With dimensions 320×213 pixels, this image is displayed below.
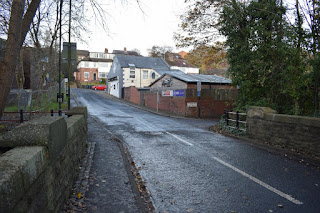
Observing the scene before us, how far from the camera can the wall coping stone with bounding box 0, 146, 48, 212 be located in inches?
77.2

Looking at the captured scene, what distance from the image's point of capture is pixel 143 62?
48.0m

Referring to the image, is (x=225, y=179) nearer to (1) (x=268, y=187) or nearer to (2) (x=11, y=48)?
(1) (x=268, y=187)

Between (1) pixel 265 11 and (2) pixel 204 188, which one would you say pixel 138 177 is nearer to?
(2) pixel 204 188

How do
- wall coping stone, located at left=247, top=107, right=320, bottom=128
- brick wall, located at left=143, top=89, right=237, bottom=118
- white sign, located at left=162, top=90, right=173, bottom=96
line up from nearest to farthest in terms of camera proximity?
wall coping stone, located at left=247, top=107, right=320, bottom=128, brick wall, located at left=143, top=89, right=237, bottom=118, white sign, located at left=162, top=90, right=173, bottom=96

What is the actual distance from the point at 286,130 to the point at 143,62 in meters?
40.9

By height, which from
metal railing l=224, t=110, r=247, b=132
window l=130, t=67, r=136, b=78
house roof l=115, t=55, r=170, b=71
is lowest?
metal railing l=224, t=110, r=247, b=132

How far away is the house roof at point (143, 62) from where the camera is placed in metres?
46.6

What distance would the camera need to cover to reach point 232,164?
274 inches

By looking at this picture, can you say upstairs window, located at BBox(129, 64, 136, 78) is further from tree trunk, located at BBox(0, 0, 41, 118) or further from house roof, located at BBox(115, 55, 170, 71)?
tree trunk, located at BBox(0, 0, 41, 118)

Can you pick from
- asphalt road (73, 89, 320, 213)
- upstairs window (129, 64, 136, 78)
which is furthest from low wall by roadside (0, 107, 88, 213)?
upstairs window (129, 64, 136, 78)

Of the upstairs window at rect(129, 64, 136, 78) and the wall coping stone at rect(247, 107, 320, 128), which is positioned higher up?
the upstairs window at rect(129, 64, 136, 78)

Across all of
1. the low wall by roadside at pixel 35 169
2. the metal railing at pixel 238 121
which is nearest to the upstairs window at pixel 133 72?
the metal railing at pixel 238 121

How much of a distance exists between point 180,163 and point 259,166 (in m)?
2.23

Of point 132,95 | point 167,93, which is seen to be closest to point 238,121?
point 167,93
